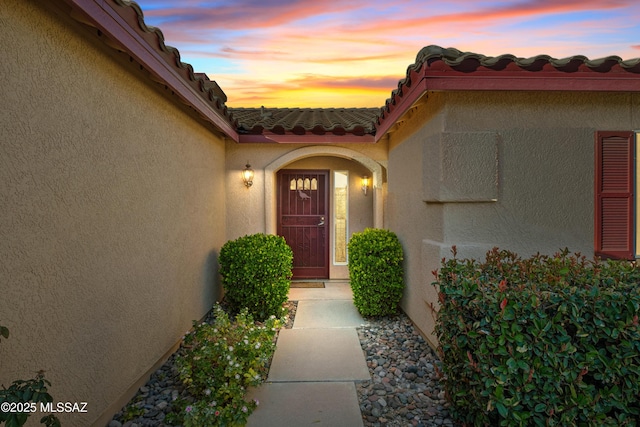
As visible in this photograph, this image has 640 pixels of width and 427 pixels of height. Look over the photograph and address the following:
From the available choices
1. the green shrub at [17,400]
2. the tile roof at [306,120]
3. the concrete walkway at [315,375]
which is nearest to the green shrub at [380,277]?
the concrete walkway at [315,375]

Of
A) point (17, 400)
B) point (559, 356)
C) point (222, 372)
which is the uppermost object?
point (17, 400)

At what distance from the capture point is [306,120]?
8977 mm

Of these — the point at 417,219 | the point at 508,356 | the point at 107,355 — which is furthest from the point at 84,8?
the point at 417,219

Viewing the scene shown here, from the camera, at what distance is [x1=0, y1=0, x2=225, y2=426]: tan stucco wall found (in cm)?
231

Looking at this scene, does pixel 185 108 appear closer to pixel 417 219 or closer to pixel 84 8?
pixel 84 8

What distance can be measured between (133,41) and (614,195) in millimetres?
5474

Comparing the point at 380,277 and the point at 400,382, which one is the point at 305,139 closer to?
the point at 380,277

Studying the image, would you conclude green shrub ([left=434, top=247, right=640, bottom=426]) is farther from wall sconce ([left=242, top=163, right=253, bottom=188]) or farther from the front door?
the front door

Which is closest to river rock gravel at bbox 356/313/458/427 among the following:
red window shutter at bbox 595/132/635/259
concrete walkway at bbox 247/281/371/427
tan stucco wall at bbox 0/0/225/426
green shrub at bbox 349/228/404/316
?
concrete walkway at bbox 247/281/371/427

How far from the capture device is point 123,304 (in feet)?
11.7

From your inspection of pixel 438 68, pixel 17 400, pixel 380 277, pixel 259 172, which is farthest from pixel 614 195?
pixel 259 172

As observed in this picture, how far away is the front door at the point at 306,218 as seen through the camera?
9.65 meters

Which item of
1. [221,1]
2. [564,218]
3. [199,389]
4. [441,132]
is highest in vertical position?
[221,1]

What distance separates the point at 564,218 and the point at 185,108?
5142mm
